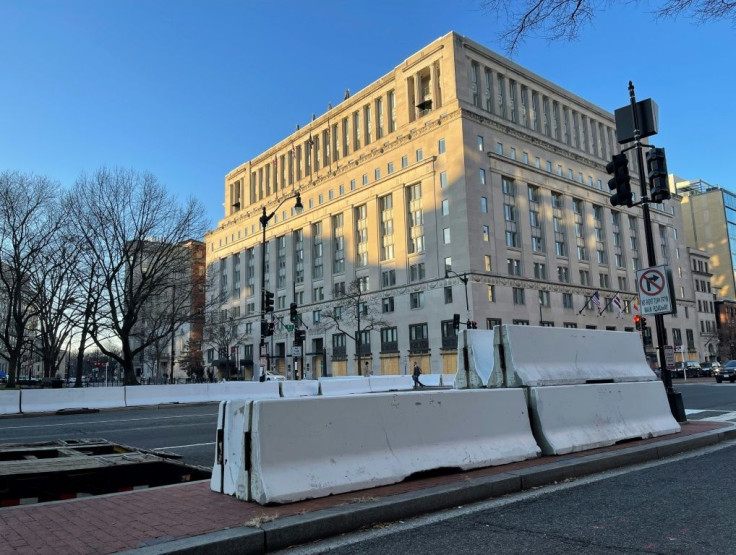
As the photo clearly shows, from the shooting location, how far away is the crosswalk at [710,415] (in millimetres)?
12418

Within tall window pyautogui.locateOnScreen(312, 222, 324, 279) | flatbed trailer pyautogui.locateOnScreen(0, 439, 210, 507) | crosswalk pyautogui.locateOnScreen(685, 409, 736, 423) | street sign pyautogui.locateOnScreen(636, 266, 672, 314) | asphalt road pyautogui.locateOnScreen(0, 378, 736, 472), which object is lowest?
crosswalk pyautogui.locateOnScreen(685, 409, 736, 423)

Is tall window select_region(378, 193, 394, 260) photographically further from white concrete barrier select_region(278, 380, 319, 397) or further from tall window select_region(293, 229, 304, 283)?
white concrete barrier select_region(278, 380, 319, 397)

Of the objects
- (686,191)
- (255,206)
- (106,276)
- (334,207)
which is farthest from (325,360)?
(686,191)

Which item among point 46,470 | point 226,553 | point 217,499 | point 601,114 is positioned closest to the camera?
point 226,553

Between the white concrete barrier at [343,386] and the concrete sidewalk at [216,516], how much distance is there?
21.2 metres

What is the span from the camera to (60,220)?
32.6m

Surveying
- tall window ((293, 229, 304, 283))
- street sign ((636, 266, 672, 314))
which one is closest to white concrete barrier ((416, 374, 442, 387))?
street sign ((636, 266, 672, 314))

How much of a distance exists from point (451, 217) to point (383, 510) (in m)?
56.7

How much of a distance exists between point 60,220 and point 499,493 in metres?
34.1

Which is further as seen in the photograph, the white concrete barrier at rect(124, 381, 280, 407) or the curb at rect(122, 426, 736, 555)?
the white concrete barrier at rect(124, 381, 280, 407)

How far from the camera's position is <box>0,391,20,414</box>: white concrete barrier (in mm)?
19219

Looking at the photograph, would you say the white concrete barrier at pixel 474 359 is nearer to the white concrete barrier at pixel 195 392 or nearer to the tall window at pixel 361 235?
the white concrete barrier at pixel 195 392

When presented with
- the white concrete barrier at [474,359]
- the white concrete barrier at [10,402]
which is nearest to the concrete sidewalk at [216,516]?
the white concrete barrier at [474,359]

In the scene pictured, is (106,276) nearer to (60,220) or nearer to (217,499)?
(60,220)
